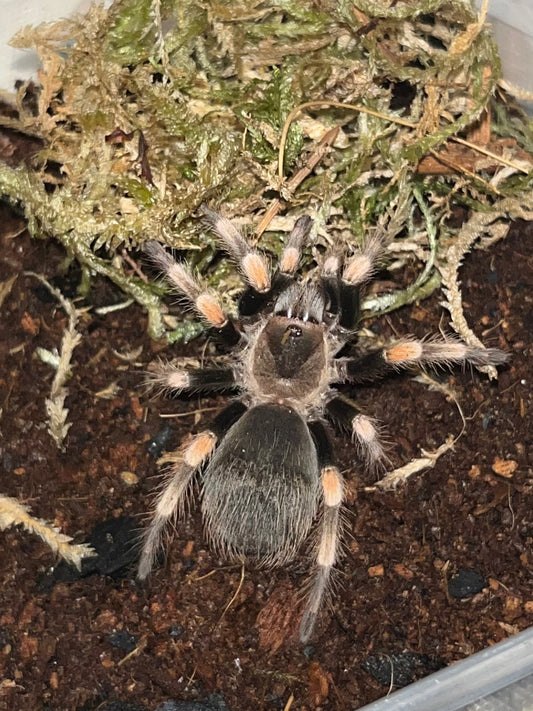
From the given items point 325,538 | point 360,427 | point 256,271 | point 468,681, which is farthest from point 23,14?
point 468,681

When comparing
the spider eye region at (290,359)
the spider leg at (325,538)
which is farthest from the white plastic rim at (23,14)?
the spider leg at (325,538)

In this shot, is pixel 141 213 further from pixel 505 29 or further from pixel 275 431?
pixel 505 29

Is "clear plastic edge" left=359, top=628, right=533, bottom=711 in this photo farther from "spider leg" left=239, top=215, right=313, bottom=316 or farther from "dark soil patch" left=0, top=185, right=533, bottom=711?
"spider leg" left=239, top=215, right=313, bottom=316

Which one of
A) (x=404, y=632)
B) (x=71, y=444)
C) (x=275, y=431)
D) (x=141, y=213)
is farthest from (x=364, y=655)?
(x=141, y=213)

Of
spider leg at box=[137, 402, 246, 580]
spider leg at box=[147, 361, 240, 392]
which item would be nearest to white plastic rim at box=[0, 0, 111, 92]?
spider leg at box=[147, 361, 240, 392]

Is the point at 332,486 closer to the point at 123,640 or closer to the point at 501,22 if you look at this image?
the point at 123,640
